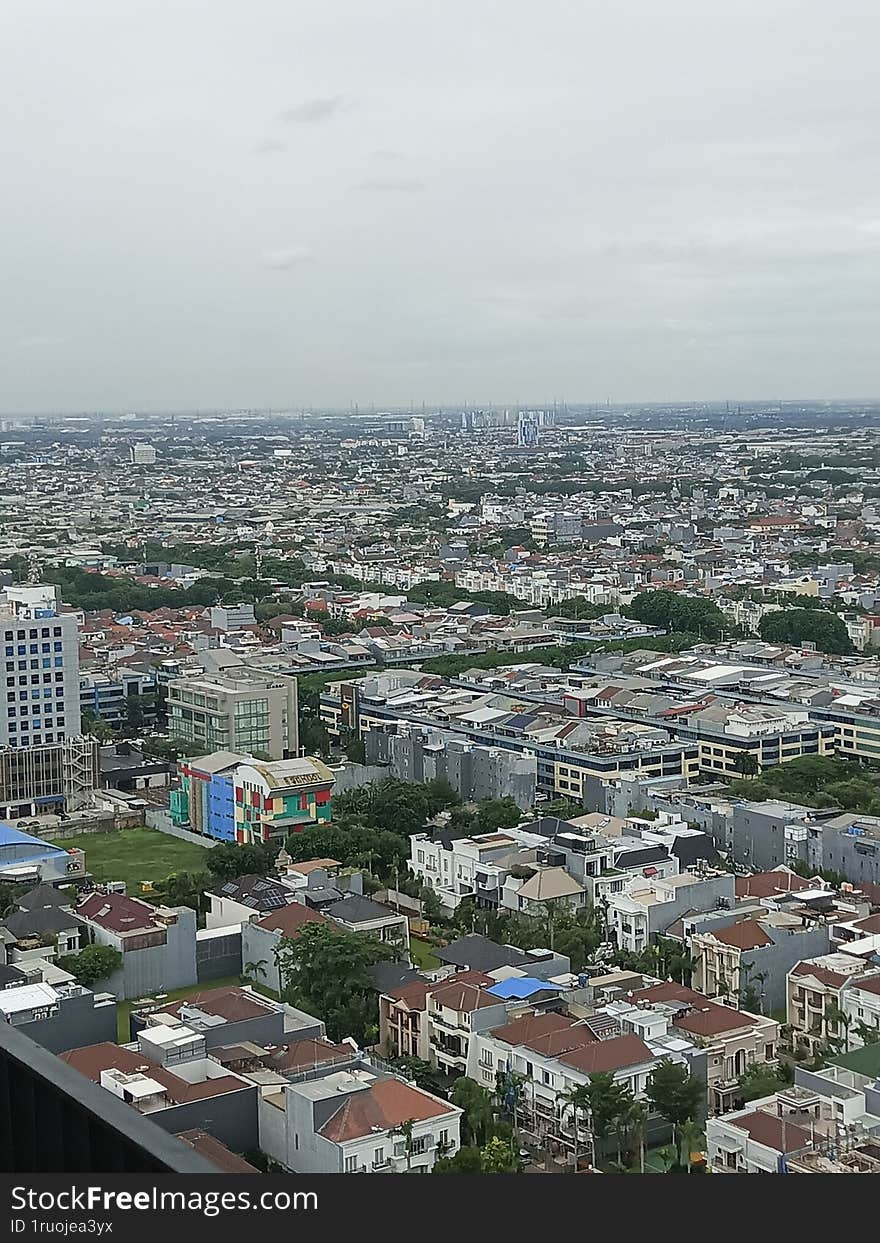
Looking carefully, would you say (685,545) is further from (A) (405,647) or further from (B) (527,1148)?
(B) (527,1148)

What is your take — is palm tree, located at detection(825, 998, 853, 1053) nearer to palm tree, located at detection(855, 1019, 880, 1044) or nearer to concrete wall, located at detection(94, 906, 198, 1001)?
palm tree, located at detection(855, 1019, 880, 1044)

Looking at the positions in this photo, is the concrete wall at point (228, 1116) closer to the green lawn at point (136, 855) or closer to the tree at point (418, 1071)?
the tree at point (418, 1071)

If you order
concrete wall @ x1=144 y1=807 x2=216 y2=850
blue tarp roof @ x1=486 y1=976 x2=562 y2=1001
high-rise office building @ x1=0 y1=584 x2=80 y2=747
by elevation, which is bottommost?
concrete wall @ x1=144 y1=807 x2=216 y2=850

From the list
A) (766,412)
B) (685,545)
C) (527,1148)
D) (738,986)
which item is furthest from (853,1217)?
(766,412)

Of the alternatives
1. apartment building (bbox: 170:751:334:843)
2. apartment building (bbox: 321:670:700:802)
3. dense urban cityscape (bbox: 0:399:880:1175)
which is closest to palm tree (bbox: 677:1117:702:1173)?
dense urban cityscape (bbox: 0:399:880:1175)

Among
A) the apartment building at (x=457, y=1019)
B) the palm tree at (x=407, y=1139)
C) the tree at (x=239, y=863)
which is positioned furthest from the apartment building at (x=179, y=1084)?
the tree at (x=239, y=863)
